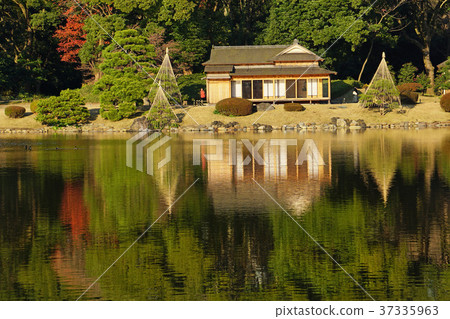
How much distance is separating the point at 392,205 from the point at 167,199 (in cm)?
587

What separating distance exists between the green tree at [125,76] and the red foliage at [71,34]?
8.35 metres

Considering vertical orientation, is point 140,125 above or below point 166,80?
below

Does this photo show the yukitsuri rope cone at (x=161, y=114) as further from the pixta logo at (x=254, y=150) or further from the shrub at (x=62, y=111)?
the pixta logo at (x=254, y=150)

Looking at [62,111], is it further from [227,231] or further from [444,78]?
[227,231]

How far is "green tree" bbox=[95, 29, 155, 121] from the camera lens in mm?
52875

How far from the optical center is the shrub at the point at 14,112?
53750 millimetres

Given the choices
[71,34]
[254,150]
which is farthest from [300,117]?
[71,34]

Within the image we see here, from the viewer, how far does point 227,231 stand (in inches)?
551

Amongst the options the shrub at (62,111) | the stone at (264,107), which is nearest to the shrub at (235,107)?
the stone at (264,107)

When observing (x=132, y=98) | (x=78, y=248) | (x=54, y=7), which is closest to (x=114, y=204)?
(x=78, y=248)

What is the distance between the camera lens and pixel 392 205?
16.8m

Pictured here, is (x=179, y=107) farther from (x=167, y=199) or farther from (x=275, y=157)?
(x=167, y=199)

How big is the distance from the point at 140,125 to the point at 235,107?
24.3 feet

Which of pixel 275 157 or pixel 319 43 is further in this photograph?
pixel 319 43
